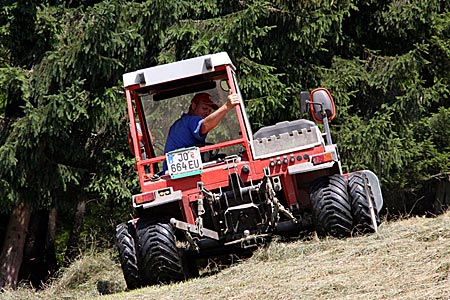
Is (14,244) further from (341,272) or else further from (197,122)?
(341,272)

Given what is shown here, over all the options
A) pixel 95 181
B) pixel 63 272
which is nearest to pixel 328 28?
pixel 95 181

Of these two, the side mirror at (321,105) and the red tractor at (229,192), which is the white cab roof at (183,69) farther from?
the side mirror at (321,105)

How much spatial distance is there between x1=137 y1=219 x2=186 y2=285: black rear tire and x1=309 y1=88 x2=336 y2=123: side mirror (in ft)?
7.11

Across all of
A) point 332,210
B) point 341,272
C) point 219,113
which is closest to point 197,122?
point 219,113

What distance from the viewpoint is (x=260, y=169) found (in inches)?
405

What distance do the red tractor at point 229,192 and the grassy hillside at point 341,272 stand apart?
28 cm

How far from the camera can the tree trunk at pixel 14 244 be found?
17484 millimetres

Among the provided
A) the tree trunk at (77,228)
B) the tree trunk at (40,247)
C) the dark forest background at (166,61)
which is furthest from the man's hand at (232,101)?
the tree trunk at (40,247)

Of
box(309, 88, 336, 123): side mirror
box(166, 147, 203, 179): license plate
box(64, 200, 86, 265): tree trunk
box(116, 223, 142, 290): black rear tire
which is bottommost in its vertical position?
box(116, 223, 142, 290): black rear tire

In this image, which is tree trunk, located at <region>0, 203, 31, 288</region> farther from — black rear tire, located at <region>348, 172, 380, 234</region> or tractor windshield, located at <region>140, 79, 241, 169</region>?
black rear tire, located at <region>348, 172, 380, 234</region>

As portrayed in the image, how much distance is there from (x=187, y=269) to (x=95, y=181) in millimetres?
5110

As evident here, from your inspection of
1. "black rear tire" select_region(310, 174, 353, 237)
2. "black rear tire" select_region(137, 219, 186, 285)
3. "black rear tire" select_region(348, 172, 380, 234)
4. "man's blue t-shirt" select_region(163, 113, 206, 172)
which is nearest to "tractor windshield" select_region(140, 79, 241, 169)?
"man's blue t-shirt" select_region(163, 113, 206, 172)

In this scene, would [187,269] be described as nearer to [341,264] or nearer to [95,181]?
[341,264]

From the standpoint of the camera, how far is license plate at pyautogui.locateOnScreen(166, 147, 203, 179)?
33.6ft
